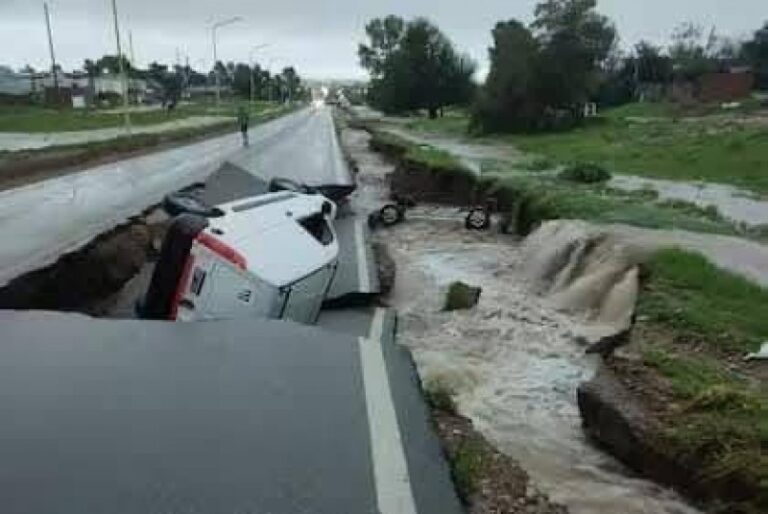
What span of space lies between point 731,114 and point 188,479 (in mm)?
59327

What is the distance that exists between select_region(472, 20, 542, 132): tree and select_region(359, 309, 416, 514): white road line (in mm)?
62990

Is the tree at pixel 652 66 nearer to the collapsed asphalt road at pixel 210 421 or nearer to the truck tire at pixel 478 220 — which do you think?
the truck tire at pixel 478 220

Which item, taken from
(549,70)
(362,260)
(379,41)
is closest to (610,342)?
(362,260)

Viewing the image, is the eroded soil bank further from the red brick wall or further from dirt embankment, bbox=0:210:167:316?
the red brick wall

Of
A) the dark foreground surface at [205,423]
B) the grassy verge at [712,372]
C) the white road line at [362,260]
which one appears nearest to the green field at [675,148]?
the white road line at [362,260]

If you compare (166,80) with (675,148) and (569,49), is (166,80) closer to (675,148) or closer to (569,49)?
(569,49)

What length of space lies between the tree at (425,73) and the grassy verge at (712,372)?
103m

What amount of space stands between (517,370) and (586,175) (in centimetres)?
2019

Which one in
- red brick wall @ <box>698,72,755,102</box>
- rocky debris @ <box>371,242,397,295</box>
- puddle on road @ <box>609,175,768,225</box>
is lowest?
red brick wall @ <box>698,72,755,102</box>

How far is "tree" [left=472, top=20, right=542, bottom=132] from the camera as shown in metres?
68.4

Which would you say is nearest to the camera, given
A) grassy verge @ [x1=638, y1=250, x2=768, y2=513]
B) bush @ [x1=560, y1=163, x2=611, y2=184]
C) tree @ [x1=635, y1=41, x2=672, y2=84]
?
grassy verge @ [x1=638, y1=250, x2=768, y2=513]

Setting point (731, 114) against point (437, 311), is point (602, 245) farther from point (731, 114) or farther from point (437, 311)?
point (731, 114)

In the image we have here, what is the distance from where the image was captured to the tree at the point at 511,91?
225 ft

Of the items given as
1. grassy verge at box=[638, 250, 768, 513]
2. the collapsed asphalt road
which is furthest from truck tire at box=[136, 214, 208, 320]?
grassy verge at box=[638, 250, 768, 513]
